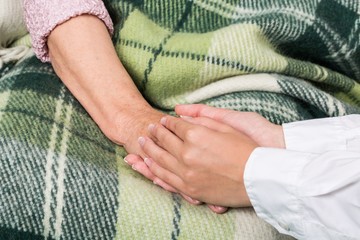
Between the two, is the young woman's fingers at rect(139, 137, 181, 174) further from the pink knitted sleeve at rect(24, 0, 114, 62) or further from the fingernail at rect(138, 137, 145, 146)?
the pink knitted sleeve at rect(24, 0, 114, 62)

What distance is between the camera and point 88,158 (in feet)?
2.80

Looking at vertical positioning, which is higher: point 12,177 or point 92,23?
point 92,23

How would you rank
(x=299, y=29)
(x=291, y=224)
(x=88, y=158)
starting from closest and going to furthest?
(x=291, y=224) → (x=88, y=158) → (x=299, y=29)

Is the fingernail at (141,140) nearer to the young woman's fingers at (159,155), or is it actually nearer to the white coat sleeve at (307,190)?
the young woman's fingers at (159,155)

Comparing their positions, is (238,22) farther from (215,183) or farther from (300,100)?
(215,183)

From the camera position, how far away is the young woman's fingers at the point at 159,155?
0.84 meters

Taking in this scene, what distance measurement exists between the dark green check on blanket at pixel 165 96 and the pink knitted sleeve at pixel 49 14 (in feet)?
0.12

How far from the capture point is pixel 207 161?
799 millimetres

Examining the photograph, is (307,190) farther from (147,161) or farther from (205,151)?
(147,161)

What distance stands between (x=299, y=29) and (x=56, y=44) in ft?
1.36

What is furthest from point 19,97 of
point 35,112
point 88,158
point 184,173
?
point 184,173

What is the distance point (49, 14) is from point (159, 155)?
31cm

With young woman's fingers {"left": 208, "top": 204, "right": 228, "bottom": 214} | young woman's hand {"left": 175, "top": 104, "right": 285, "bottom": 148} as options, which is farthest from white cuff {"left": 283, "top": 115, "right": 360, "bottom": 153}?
young woman's fingers {"left": 208, "top": 204, "right": 228, "bottom": 214}

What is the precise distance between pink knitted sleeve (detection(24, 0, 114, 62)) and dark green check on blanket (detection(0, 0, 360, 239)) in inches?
1.4
